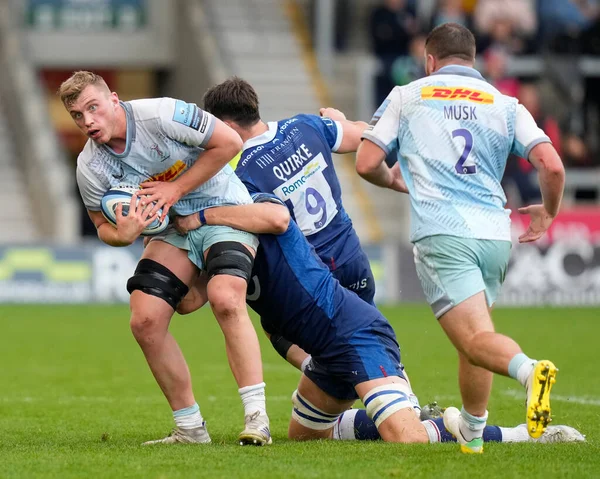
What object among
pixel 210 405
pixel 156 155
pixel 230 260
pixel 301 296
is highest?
pixel 156 155

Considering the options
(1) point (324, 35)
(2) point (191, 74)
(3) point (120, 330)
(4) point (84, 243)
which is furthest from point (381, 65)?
(3) point (120, 330)

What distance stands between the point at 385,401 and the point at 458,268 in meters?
0.93

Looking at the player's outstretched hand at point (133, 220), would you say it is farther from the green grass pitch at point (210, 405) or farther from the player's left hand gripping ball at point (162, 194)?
the green grass pitch at point (210, 405)

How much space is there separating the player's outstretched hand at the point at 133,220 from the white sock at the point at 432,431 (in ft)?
5.92

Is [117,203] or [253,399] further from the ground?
[117,203]

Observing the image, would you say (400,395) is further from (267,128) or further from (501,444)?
(267,128)

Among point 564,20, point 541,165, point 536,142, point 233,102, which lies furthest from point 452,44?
point 564,20

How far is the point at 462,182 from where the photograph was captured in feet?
20.2

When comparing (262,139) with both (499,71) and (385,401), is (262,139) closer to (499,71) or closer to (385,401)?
(385,401)

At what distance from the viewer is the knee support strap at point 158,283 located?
21.8 ft

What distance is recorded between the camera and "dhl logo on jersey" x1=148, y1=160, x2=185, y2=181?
22.2 feet

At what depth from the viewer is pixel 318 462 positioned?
583cm

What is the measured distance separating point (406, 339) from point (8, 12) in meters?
13.4

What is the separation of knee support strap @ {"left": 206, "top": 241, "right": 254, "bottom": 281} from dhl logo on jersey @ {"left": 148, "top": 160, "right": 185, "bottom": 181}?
445 mm
